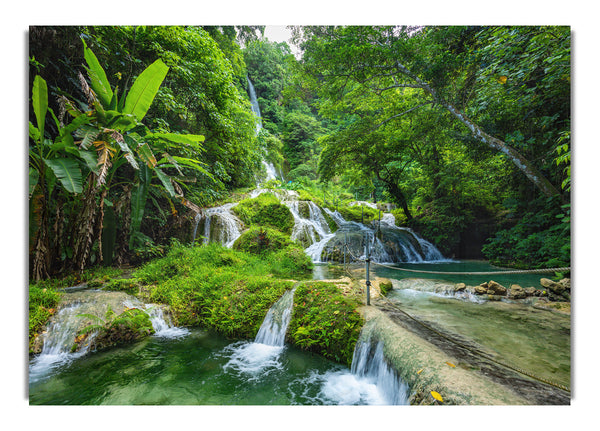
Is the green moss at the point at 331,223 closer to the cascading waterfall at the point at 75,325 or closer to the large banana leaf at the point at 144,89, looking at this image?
the cascading waterfall at the point at 75,325

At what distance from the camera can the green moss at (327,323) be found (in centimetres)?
236

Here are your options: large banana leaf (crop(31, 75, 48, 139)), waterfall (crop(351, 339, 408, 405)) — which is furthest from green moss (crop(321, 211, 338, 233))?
large banana leaf (crop(31, 75, 48, 139))

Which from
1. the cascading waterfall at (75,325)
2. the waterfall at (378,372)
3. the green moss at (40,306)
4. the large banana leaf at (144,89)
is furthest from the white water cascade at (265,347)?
the large banana leaf at (144,89)

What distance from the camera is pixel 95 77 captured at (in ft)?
9.61

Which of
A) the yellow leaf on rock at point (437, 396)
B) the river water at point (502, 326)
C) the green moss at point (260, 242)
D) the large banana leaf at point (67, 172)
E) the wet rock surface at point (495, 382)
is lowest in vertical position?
the river water at point (502, 326)

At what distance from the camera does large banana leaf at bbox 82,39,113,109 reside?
291cm

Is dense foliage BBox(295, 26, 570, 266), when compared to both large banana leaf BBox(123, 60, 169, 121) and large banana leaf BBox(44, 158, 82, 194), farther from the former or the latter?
large banana leaf BBox(44, 158, 82, 194)

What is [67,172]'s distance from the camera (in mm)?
2504

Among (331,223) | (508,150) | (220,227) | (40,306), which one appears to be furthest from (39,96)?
(331,223)

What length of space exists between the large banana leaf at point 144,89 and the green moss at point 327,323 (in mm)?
3413

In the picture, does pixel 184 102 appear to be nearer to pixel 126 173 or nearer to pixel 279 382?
pixel 126 173

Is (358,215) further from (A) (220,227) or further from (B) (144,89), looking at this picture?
(B) (144,89)

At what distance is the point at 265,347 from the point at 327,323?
84cm
